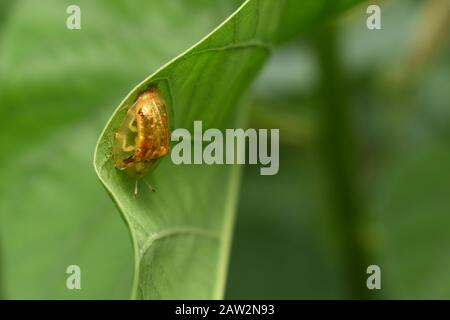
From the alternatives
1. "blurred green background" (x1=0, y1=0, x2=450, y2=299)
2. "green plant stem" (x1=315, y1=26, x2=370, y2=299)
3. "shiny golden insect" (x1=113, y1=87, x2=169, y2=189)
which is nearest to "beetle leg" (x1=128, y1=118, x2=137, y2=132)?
"shiny golden insect" (x1=113, y1=87, x2=169, y2=189)

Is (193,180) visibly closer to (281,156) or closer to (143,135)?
(143,135)

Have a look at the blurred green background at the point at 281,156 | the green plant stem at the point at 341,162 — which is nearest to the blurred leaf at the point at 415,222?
the blurred green background at the point at 281,156

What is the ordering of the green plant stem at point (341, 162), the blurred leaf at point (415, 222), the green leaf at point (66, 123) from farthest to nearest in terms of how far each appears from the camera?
1. the blurred leaf at point (415, 222)
2. the green plant stem at point (341, 162)
3. the green leaf at point (66, 123)

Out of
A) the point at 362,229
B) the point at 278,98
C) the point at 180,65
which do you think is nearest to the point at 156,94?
the point at 180,65

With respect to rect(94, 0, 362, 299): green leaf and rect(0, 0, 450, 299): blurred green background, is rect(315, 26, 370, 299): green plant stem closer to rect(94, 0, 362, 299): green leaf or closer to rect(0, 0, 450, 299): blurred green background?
rect(0, 0, 450, 299): blurred green background

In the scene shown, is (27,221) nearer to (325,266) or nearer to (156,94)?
(156,94)

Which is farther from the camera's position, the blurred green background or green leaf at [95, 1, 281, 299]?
the blurred green background

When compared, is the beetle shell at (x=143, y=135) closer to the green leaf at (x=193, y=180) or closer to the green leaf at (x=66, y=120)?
the green leaf at (x=193, y=180)
